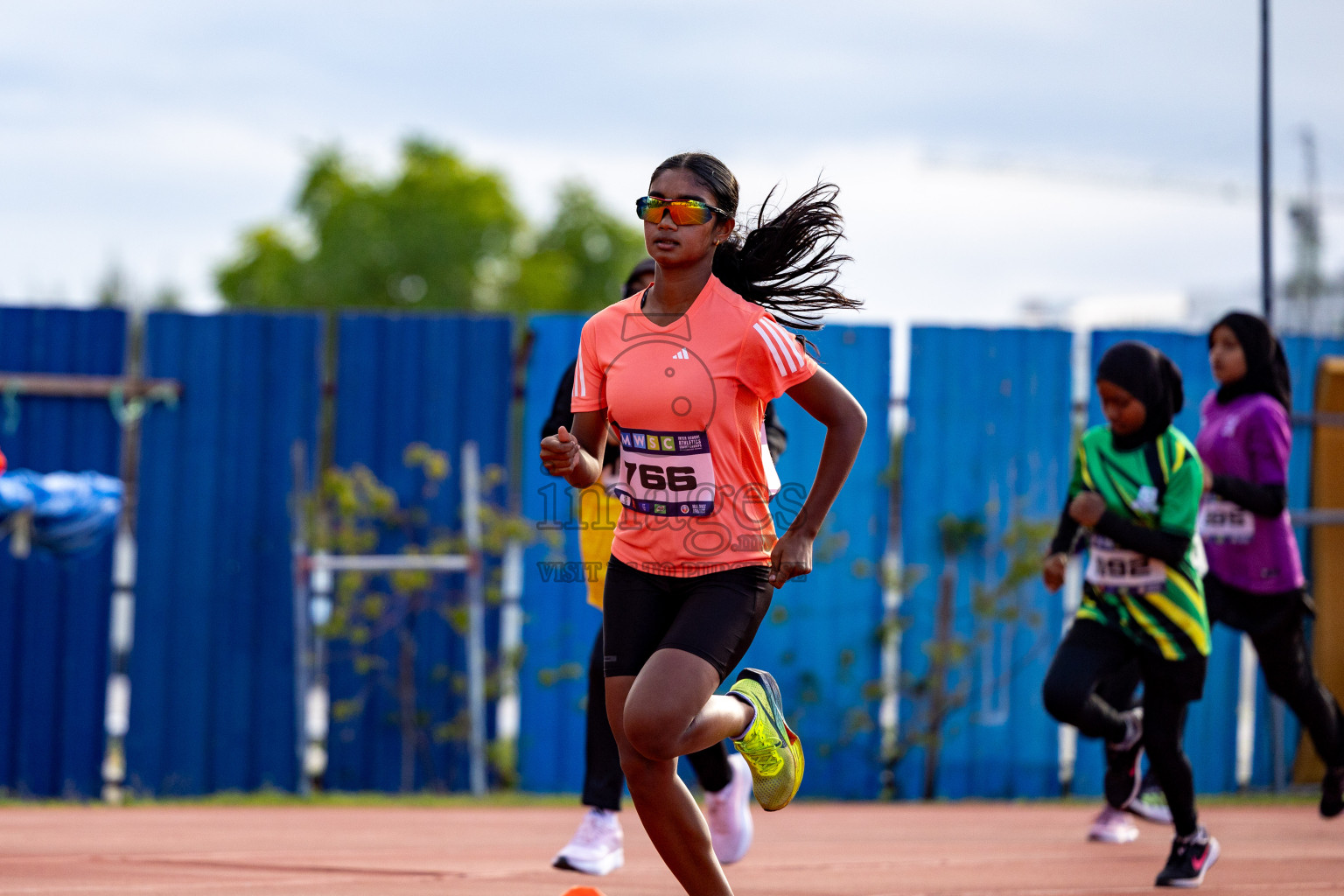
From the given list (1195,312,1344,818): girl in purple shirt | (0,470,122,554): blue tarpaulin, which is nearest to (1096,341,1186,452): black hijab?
(1195,312,1344,818): girl in purple shirt

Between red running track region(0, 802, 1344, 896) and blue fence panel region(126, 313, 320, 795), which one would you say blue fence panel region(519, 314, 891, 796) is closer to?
red running track region(0, 802, 1344, 896)

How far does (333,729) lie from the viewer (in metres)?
8.24

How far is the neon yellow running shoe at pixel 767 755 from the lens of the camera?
4.01 m

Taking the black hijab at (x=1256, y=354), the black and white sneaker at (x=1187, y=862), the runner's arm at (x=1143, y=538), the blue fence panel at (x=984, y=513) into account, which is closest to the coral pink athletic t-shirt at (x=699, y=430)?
the runner's arm at (x=1143, y=538)

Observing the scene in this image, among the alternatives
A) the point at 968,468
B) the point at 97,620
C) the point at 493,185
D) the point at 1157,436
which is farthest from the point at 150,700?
the point at 493,185

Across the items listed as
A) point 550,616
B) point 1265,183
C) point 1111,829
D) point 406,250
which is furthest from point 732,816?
point 406,250

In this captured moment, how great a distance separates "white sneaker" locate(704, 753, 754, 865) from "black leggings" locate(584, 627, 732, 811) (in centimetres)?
8

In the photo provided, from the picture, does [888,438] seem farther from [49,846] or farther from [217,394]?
[49,846]

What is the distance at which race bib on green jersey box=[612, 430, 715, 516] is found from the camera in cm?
377

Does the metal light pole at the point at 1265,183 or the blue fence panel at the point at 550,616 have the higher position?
the metal light pole at the point at 1265,183

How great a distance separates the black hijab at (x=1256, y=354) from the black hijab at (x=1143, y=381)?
1.27m

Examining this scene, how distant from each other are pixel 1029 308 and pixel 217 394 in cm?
3384

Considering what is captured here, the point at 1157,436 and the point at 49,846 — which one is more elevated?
the point at 1157,436

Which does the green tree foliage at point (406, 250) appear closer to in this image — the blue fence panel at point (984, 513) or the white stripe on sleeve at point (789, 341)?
the blue fence panel at point (984, 513)
